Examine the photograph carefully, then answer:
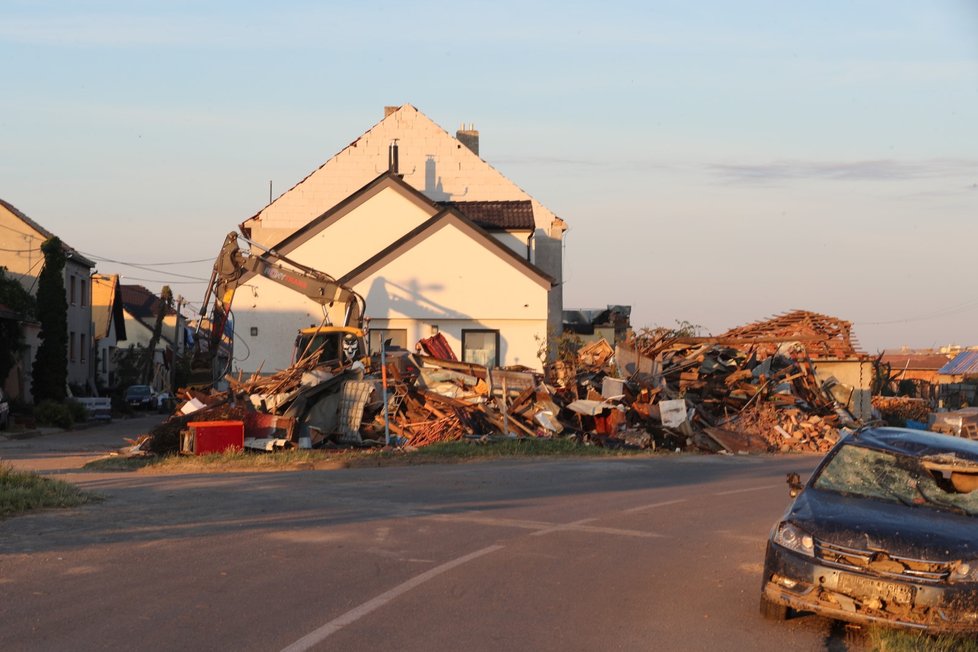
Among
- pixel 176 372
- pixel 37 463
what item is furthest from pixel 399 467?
pixel 176 372

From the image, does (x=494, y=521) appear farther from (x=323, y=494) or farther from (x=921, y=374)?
(x=921, y=374)

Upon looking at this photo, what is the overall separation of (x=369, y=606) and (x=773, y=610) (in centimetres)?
301

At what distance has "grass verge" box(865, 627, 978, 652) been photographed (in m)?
7.54

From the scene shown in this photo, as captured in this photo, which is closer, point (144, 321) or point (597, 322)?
point (597, 322)

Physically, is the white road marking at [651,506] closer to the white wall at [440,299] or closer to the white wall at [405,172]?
the white wall at [440,299]

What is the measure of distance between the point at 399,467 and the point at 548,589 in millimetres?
11792

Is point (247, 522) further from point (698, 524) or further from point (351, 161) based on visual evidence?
point (351, 161)

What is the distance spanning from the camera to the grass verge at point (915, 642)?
297 inches

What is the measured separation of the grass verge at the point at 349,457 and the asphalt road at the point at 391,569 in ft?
11.6

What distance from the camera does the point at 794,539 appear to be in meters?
8.22

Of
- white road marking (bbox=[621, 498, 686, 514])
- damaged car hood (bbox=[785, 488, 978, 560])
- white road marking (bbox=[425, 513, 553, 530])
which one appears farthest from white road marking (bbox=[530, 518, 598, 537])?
damaged car hood (bbox=[785, 488, 978, 560])

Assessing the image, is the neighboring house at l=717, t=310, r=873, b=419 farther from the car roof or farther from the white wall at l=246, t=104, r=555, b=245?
the car roof

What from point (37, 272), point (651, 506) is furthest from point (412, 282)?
point (651, 506)

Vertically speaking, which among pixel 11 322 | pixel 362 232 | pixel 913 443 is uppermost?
pixel 362 232
